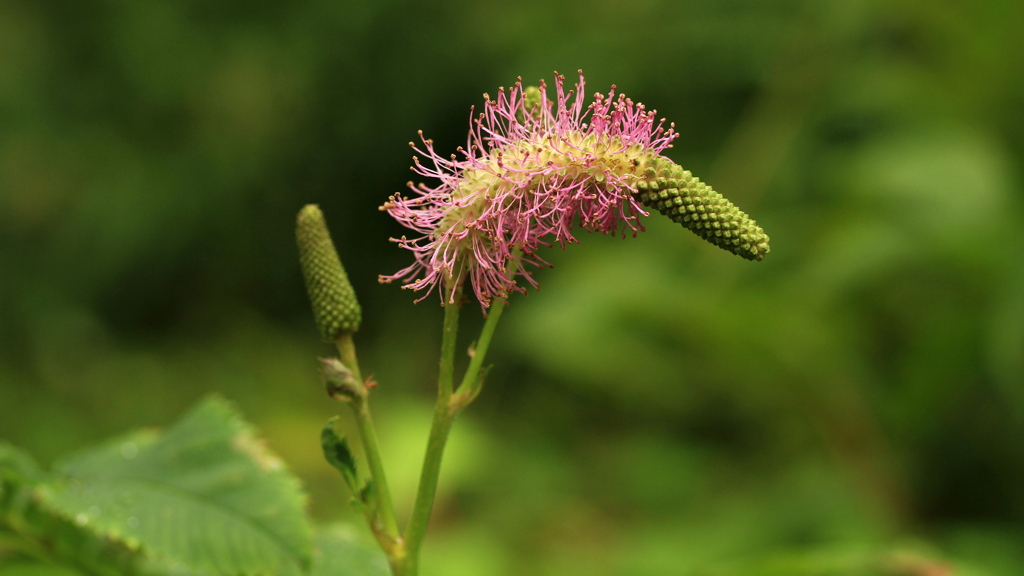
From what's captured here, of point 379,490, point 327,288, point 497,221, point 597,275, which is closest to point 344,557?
point 379,490

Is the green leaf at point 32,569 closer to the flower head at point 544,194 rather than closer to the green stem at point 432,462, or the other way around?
the green stem at point 432,462

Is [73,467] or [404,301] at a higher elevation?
[404,301]

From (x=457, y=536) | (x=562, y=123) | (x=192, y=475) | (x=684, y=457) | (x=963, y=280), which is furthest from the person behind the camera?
(x=684, y=457)

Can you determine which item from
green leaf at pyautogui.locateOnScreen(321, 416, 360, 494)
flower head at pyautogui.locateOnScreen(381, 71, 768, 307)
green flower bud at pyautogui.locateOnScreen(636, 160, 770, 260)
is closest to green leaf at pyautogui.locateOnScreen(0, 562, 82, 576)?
green leaf at pyautogui.locateOnScreen(321, 416, 360, 494)

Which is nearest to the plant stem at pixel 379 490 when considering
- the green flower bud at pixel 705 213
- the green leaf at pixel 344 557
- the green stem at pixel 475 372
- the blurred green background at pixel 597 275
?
the green stem at pixel 475 372

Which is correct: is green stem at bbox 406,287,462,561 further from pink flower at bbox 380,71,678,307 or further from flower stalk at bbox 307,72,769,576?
pink flower at bbox 380,71,678,307

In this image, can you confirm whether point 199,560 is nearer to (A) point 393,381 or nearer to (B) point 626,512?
(B) point 626,512

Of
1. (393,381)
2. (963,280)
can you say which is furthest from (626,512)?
Answer: (393,381)
